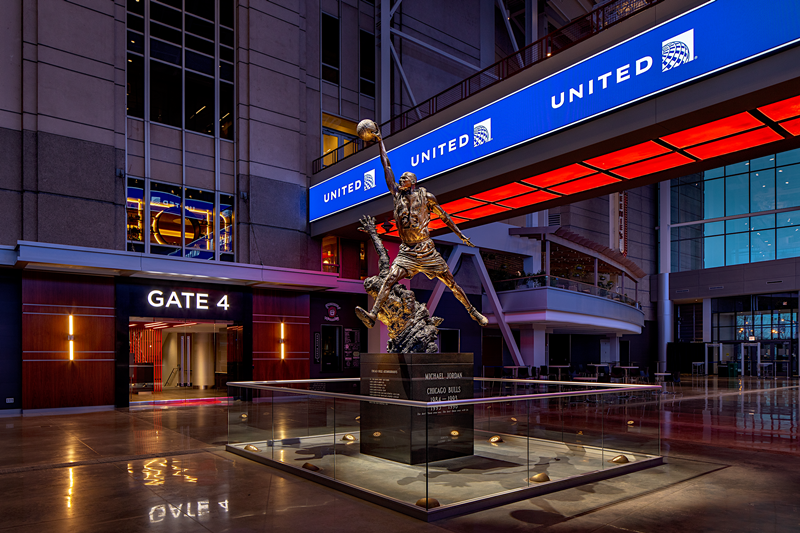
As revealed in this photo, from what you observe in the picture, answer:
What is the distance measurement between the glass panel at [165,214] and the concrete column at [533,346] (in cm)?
1769

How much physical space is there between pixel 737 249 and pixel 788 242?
3.38 m

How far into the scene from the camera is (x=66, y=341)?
1597 cm

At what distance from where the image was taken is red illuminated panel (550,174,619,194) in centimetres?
1367

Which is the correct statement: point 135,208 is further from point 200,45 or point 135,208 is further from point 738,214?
point 738,214

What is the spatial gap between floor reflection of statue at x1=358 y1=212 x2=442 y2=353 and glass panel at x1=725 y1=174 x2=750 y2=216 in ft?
138

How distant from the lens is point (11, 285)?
15523mm

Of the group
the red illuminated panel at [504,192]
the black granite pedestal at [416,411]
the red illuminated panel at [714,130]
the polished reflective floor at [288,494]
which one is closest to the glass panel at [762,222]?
the red illuminated panel at [504,192]

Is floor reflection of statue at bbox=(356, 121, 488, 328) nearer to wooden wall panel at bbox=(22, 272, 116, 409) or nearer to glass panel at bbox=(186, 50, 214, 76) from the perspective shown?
wooden wall panel at bbox=(22, 272, 116, 409)

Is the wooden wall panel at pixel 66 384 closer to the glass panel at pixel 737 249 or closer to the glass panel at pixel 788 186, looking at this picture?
the glass panel at pixel 737 249

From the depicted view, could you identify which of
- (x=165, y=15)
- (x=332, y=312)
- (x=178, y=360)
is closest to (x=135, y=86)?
(x=165, y=15)

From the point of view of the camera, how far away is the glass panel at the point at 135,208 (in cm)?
1758

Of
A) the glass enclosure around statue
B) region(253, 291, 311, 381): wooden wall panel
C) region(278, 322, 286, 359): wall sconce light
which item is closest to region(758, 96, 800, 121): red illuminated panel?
the glass enclosure around statue

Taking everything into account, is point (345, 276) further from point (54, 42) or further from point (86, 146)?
point (54, 42)

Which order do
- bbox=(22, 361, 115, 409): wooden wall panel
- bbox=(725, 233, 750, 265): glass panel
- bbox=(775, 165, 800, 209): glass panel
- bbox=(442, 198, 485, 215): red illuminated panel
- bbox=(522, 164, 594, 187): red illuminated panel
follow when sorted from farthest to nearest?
bbox=(725, 233, 750, 265): glass panel < bbox=(775, 165, 800, 209): glass panel < bbox=(442, 198, 485, 215): red illuminated panel < bbox=(22, 361, 115, 409): wooden wall panel < bbox=(522, 164, 594, 187): red illuminated panel
